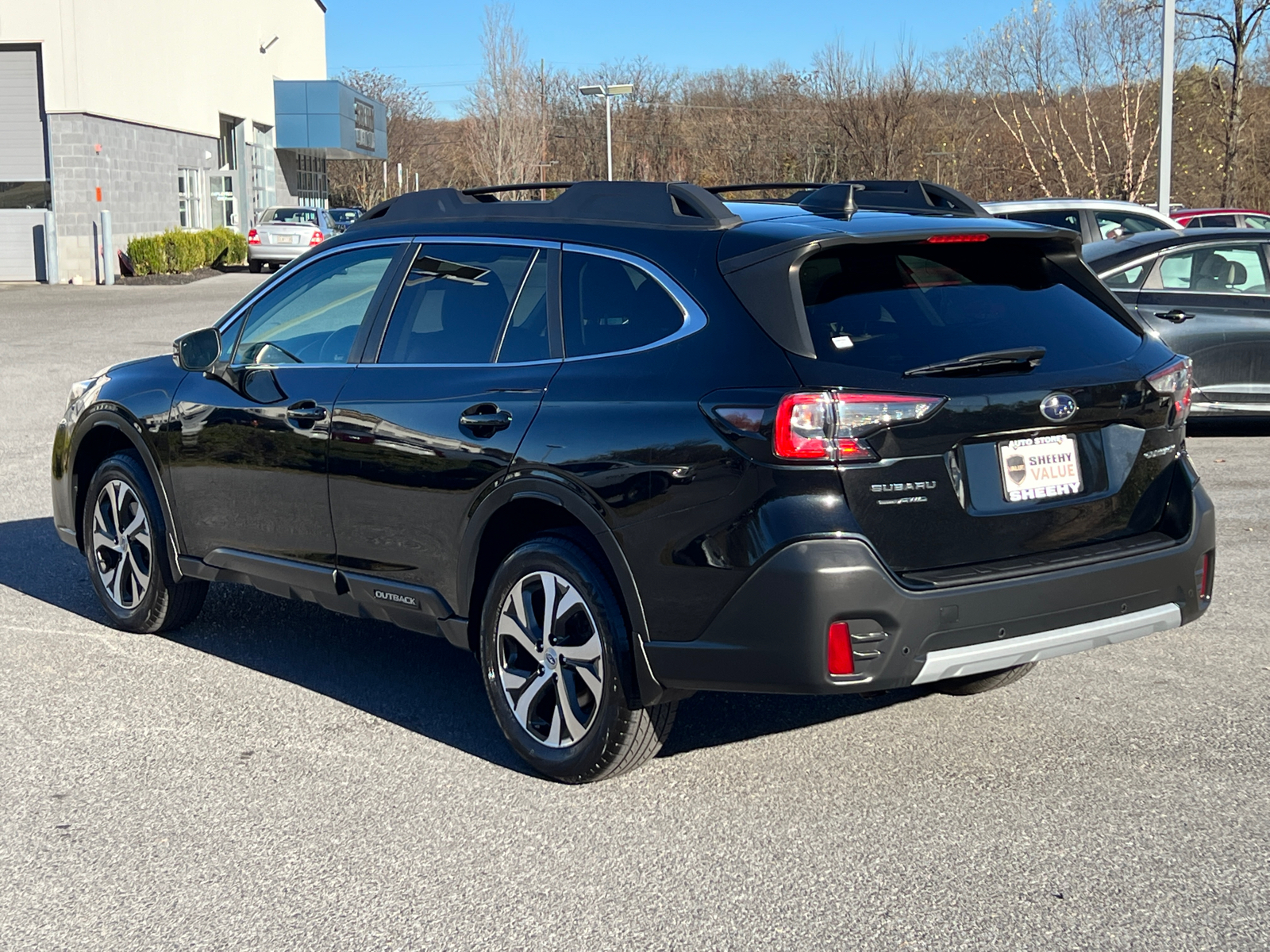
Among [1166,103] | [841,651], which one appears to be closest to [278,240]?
[1166,103]

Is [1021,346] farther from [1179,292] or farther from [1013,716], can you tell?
[1179,292]

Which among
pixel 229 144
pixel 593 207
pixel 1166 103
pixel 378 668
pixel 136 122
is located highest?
pixel 229 144

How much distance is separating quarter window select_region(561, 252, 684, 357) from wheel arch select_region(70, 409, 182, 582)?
7.69ft

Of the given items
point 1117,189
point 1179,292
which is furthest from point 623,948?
point 1117,189

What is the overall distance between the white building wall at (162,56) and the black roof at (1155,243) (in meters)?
29.6

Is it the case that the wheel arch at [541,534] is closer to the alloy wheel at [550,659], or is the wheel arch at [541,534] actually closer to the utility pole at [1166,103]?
the alloy wheel at [550,659]

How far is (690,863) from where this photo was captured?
395 cm

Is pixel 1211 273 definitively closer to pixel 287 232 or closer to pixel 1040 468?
pixel 1040 468

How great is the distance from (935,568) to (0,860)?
267 cm

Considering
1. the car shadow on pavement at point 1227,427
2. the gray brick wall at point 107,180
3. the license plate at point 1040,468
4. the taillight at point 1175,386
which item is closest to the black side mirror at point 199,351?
the license plate at point 1040,468

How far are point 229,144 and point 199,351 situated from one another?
4963cm

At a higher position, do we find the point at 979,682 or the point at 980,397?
the point at 980,397

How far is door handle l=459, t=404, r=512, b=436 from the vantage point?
15.3 feet

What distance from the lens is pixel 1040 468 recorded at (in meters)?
4.21
